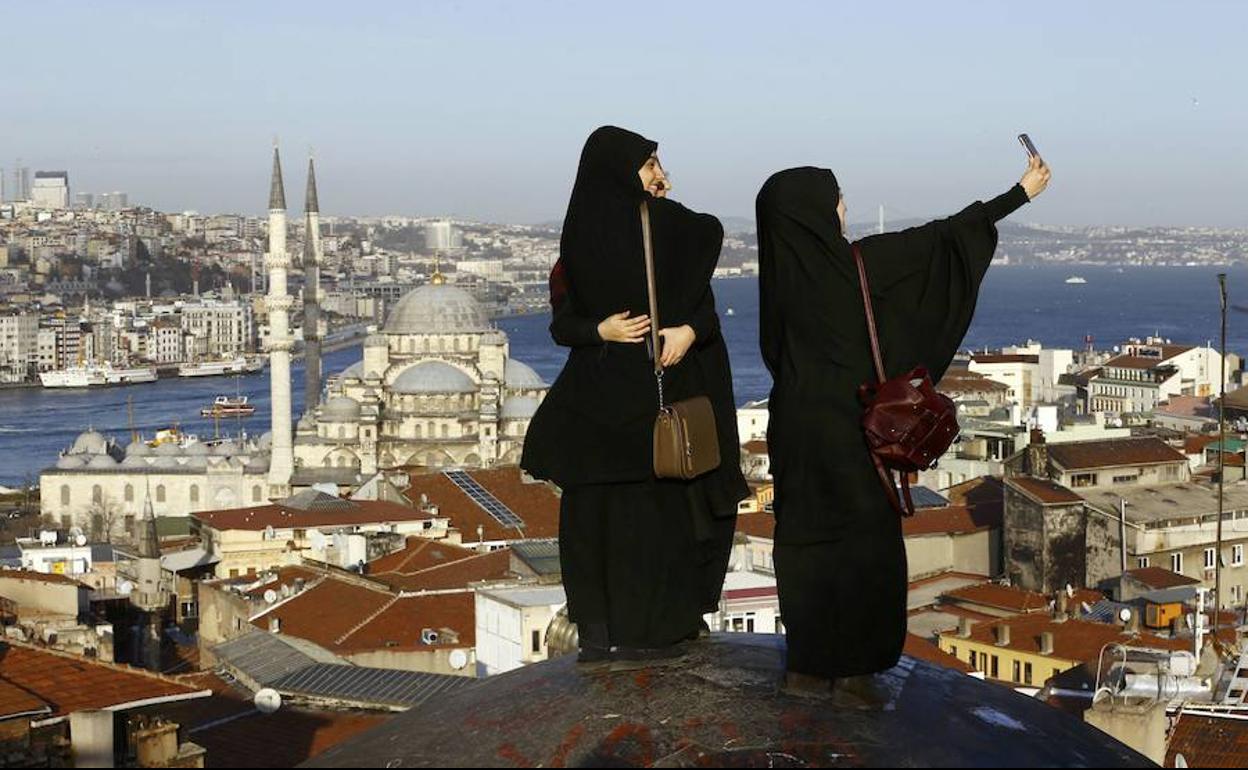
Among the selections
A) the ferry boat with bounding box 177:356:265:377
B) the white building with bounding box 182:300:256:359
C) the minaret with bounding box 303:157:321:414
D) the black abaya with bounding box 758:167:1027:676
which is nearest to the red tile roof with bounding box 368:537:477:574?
the black abaya with bounding box 758:167:1027:676

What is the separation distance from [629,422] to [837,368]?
0.62 m

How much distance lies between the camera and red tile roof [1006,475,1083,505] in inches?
1242

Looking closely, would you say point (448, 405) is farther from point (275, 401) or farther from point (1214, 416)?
point (1214, 416)

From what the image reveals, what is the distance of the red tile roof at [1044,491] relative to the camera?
1242 inches

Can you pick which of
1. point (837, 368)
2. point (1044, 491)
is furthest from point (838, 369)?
point (1044, 491)

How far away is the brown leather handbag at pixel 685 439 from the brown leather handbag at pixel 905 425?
50cm

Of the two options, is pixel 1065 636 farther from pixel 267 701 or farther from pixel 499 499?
pixel 499 499

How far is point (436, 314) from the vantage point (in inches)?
2527

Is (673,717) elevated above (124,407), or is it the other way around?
(673,717)

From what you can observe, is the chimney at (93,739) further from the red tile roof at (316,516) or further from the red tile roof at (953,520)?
the red tile roof at (316,516)

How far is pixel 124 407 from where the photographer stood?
4579 inches

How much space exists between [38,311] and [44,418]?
5462 cm

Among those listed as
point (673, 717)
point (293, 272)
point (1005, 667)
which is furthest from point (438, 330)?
point (293, 272)

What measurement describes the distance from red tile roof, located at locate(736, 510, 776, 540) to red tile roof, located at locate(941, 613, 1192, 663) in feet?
19.9
